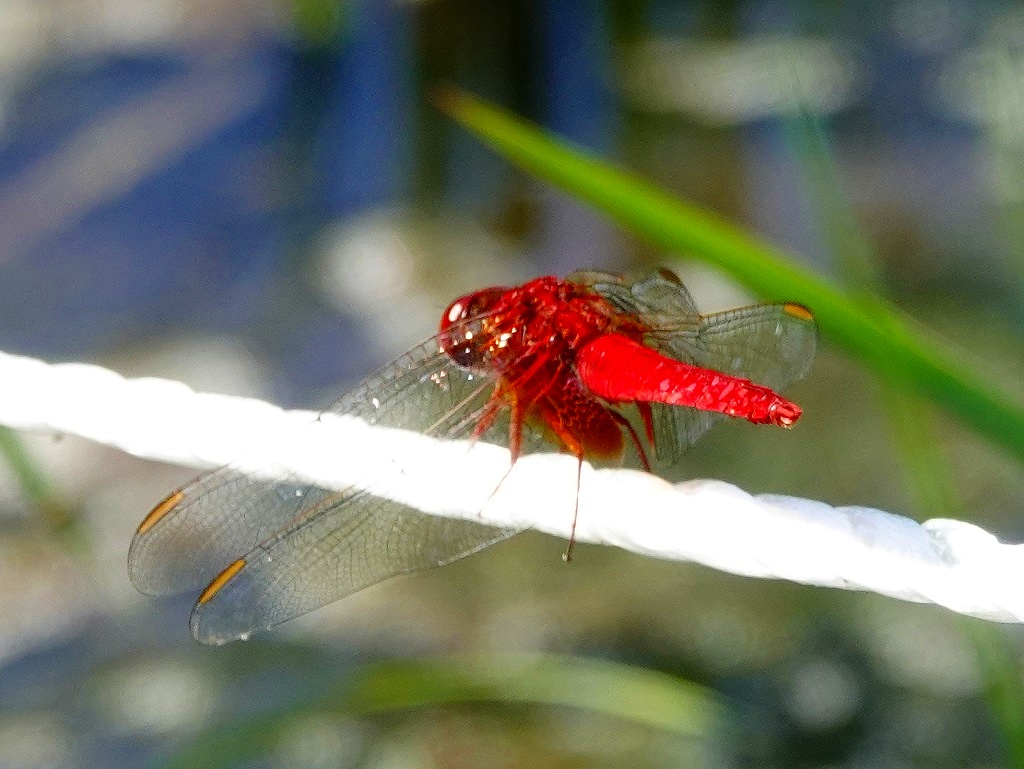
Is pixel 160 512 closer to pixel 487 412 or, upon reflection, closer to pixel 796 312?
pixel 487 412

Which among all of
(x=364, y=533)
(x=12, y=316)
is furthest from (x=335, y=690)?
(x=12, y=316)

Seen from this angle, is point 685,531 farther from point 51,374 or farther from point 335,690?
point 335,690

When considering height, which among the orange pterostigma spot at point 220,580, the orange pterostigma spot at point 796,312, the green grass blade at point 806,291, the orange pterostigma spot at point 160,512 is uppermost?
the green grass blade at point 806,291

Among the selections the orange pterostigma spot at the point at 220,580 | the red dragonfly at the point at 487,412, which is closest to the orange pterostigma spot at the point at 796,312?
the red dragonfly at the point at 487,412

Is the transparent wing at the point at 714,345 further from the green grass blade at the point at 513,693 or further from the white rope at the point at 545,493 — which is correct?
the green grass blade at the point at 513,693

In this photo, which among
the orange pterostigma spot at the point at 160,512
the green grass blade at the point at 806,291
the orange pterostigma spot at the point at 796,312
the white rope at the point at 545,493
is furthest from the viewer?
A: the orange pterostigma spot at the point at 796,312
